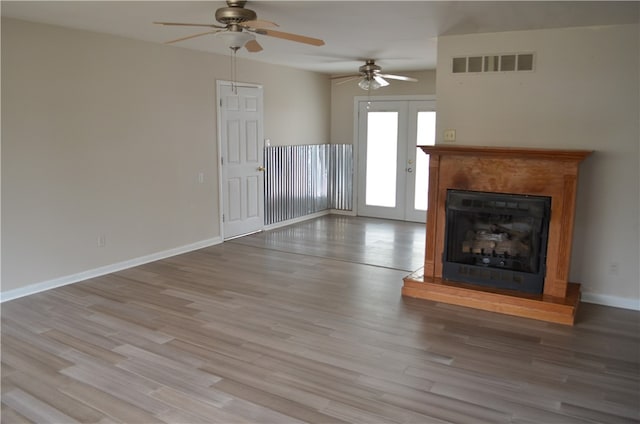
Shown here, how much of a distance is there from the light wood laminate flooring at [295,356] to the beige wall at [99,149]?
482 mm

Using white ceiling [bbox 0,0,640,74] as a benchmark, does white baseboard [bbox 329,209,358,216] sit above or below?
below

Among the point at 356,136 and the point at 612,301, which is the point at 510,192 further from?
the point at 356,136

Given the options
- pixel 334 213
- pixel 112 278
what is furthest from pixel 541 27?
pixel 334 213

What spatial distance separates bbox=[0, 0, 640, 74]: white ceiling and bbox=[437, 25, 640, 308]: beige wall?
7.4 inches

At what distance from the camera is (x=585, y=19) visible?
395 cm

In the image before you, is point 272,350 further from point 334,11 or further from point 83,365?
point 334,11

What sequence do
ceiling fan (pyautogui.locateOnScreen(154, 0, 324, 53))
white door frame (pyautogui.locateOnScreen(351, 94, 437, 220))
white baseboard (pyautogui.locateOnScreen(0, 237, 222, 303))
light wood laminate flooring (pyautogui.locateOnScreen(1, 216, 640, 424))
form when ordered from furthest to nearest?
1. white door frame (pyautogui.locateOnScreen(351, 94, 437, 220))
2. white baseboard (pyautogui.locateOnScreen(0, 237, 222, 303))
3. ceiling fan (pyautogui.locateOnScreen(154, 0, 324, 53))
4. light wood laminate flooring (pyautogui.locateOnScreen(1, 216, 640, 424))

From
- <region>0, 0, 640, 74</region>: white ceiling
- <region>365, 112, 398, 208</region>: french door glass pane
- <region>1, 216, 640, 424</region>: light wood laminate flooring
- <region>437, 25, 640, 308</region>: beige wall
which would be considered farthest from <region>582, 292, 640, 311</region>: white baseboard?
<region>365, 112, 398, 208</region>: french door glass pane

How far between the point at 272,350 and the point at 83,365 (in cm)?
123

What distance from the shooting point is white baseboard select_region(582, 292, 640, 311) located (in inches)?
173

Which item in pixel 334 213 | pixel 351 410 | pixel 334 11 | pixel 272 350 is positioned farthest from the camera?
pixel 334 213

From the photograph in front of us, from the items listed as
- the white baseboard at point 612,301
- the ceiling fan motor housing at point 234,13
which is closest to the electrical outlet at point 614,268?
the white baseboard at point 612,301

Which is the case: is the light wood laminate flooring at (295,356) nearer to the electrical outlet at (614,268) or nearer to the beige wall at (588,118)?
the electrical outlet at (614,268)

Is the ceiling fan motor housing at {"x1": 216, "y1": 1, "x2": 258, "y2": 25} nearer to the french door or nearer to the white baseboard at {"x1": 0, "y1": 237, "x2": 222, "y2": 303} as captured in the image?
the white baseboard at {"x1": 0, "y1": 237, "x2": 222, "y2": 303}
